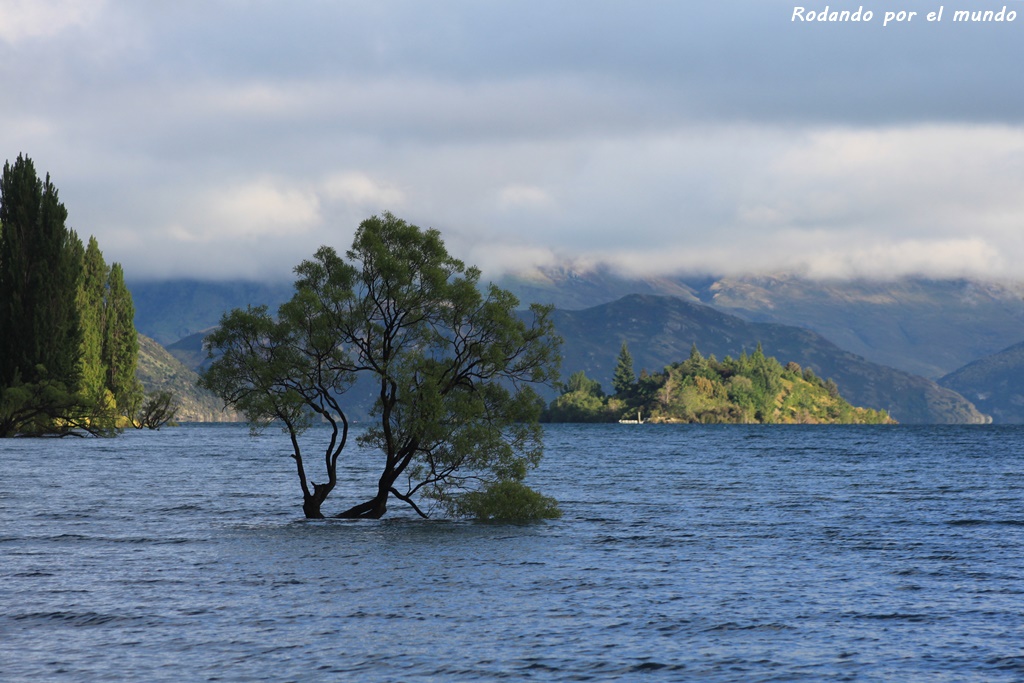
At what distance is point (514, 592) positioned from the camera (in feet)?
127

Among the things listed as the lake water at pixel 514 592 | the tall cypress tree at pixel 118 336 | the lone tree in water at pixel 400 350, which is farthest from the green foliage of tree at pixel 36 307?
the lone tree in water at pixel 400 350

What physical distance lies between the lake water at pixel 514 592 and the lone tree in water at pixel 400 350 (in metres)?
5.25

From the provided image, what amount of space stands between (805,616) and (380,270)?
2813cm

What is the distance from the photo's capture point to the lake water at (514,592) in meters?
28.3

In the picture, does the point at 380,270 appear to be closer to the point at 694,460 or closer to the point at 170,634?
the point at 170,634

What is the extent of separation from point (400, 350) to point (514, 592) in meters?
19.9

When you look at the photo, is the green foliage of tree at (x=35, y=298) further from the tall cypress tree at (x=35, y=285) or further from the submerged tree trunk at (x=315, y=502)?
the submerged tree trunk at (x=315, y=502)

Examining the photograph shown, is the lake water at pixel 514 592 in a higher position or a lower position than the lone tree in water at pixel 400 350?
lower

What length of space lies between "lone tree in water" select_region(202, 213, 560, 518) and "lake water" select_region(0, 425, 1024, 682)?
5.25 metres

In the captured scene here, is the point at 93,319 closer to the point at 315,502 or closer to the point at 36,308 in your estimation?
the point at 36,308

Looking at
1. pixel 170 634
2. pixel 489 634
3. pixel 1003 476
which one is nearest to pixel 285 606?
pixel 170 634

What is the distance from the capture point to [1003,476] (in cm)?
11656

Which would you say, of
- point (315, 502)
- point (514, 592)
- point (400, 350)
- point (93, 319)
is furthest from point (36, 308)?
point (514, 592)

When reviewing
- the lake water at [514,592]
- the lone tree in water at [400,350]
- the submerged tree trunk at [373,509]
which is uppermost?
the lone tree in water at [400,350]
